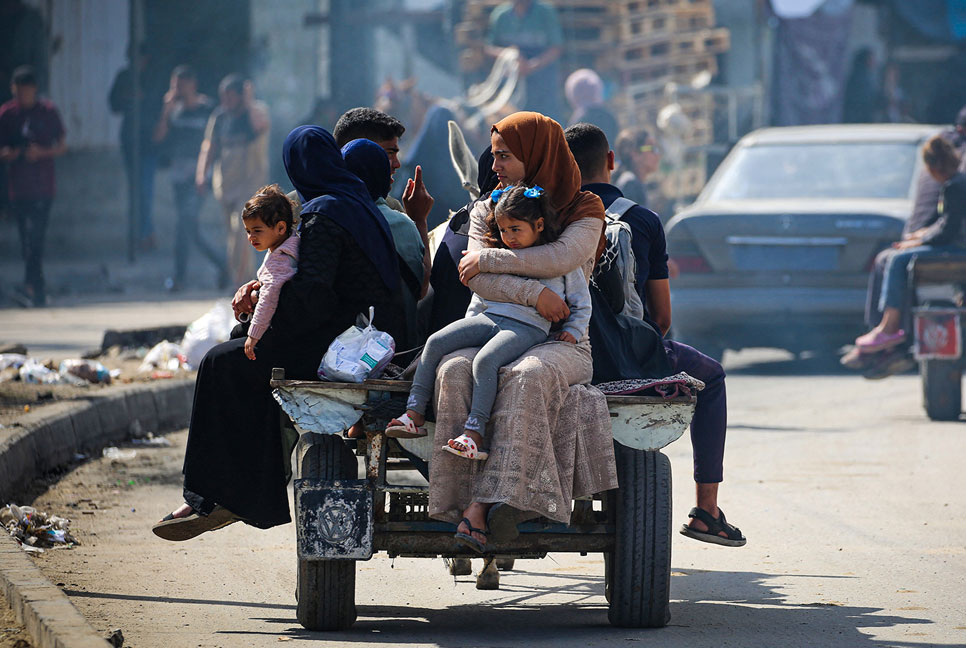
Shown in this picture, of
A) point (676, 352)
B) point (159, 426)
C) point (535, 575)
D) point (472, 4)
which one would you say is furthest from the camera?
point (472, 4)

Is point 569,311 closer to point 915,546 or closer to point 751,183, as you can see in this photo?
point 915,546

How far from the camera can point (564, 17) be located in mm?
22359

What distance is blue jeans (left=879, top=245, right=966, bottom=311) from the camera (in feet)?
33.4

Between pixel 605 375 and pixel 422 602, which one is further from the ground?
pixel 605 375

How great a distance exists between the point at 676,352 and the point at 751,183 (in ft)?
25.3

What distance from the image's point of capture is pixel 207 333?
10938mm

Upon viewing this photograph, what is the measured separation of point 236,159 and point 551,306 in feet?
46.4

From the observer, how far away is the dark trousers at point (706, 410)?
18.3 ft

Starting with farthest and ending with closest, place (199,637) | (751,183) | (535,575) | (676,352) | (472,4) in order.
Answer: (472,4) < (751,183) < (535,575) < (676,352) < (199,637)

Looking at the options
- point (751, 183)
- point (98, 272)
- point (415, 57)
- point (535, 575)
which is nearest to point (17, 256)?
point (98, 272)

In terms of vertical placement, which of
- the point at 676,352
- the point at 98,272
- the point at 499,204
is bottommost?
the point at 98,272

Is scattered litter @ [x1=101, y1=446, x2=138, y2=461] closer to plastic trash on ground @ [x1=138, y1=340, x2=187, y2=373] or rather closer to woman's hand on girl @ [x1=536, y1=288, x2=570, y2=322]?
plastic trash on ground @ [x1=138, y1=340, x2=187, y2=373]

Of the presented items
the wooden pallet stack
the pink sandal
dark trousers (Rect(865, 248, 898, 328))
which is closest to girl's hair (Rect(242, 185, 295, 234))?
the pink sandal

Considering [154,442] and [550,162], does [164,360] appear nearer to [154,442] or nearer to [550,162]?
[154,442]
